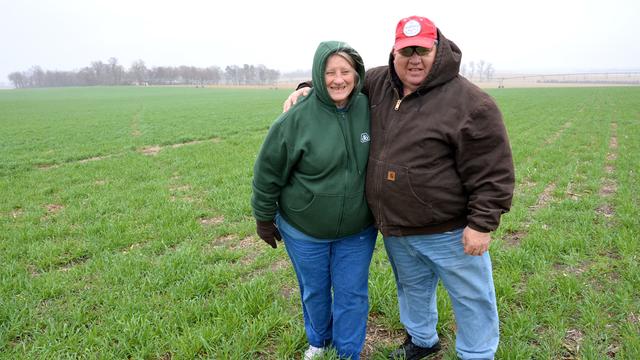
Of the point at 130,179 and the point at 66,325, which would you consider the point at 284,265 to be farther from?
the point at 130,179

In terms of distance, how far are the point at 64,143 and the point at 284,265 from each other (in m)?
12.9

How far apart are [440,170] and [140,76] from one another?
132480 mm

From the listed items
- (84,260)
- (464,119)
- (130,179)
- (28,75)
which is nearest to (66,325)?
(84,260)

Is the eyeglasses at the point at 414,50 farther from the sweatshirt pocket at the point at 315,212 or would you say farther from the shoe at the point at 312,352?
the shoe at the point at 312,352

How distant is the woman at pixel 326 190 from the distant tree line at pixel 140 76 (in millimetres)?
120156

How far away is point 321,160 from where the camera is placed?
234 cm

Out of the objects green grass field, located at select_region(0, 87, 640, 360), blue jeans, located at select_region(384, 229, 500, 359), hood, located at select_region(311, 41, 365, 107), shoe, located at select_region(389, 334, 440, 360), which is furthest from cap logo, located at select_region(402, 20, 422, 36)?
green grass field, located at select_region(0, 87, 640, 360)

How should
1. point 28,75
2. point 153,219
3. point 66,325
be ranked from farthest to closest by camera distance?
1. point 28,75
2. point 153,219
3. point 66,325

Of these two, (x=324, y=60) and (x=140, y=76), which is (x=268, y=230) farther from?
(x=140, y=76)

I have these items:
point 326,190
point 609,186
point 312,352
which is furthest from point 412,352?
point 609,186

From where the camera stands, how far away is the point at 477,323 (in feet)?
8.18

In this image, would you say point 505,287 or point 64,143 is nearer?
point 505,287

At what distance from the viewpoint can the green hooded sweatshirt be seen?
7.66ft

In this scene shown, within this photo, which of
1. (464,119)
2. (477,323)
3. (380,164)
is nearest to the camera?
(464,119)
